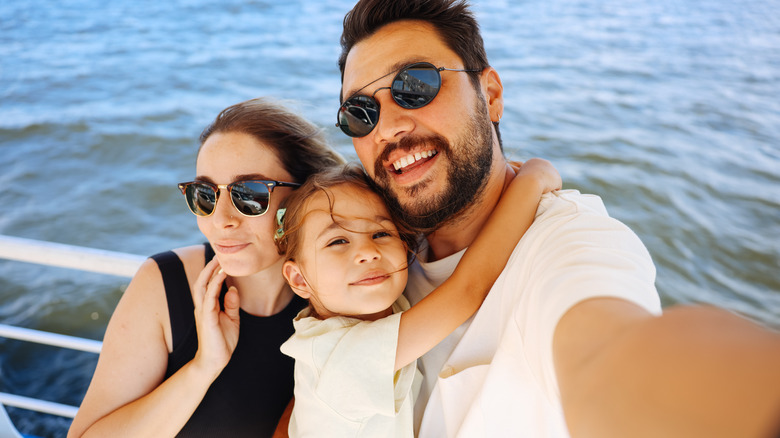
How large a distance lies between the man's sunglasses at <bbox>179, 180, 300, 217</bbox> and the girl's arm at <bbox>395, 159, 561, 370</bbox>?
0.73 m

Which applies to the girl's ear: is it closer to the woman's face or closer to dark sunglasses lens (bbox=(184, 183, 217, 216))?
the woman's face

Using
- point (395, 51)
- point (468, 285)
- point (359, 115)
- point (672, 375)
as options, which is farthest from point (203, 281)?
point (672, 375)

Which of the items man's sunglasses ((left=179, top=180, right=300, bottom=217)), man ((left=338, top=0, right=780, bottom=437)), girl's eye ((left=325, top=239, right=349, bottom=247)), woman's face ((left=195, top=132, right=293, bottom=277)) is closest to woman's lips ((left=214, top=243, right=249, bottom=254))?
woman's face ((left=195, top=132, right=293, bottom=277))

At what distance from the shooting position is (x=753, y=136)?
9.17 meters

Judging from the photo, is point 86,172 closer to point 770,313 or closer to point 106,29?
point 106,29

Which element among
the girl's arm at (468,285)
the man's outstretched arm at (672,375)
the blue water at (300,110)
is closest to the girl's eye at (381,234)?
the girl's arm at (468,285)

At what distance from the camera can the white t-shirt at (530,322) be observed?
3.95ft

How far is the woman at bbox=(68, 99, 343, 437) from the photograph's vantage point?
180 centimetres

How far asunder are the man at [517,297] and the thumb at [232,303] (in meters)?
0.70

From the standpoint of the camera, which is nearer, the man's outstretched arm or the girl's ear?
the man's outstretched arm

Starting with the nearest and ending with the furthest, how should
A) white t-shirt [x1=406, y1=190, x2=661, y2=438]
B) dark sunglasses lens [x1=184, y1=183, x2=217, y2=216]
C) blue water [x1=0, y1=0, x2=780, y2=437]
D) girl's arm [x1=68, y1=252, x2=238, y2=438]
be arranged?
white t-shirt [x1=406, y1=190, x2=661, y2=438], girl's arm [x1=68, y1=252, x2=238, y2=438], dark sunglasses lens [x1=184, y1=183, x2=217, y2=216], blue water [x1=0, y1=0, x2=780, y2=437]

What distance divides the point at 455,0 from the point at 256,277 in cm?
141

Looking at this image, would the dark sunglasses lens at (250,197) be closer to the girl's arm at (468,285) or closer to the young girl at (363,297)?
the young girl at (363,297)

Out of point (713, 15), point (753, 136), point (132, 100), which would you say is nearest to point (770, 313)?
point (753, 136)
